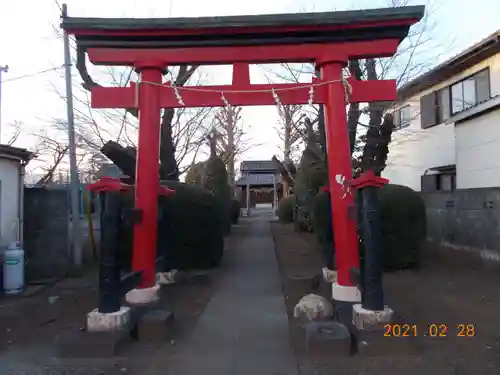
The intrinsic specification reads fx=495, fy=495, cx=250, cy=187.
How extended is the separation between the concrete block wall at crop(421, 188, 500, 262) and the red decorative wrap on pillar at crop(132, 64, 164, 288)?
692 centimetres

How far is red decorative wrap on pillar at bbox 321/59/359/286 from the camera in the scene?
718 centimetres

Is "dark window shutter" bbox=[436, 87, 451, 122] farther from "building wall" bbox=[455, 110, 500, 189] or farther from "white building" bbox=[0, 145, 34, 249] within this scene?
"white building" bbox=[0, 145, 34, 249]

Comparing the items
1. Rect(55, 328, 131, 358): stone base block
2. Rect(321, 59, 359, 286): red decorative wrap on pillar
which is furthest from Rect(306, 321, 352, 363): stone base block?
Rect(55, 328, 131, 358): stone base block

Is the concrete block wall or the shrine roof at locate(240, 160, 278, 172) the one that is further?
the shrine roof at locate(240, 160, 278, 172)

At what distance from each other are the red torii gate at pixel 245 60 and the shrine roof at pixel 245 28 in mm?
14

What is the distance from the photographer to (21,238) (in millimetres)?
9875

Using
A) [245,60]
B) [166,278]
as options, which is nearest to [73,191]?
[166,278]

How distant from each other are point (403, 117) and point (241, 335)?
17390 millimetres

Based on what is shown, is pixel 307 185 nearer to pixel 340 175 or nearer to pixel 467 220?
pixel 467 220

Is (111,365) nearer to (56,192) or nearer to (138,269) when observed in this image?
(138,269)

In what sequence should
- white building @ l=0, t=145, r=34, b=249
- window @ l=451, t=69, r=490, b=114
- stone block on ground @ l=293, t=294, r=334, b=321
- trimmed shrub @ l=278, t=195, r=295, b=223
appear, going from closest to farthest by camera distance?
stone block on ground @ l=293, t=294, r=334, b=321 < white building @ l=0, t=145, r=34, b=249 < window @ l=451, t=69, r=490, b=114 < trimmed shrub @ l=278, t=195, r=295, b=223

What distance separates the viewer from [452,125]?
17078 millimetres

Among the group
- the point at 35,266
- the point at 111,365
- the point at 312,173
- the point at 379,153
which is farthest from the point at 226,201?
the point at 111,365

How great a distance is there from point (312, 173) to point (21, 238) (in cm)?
1028
